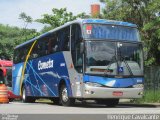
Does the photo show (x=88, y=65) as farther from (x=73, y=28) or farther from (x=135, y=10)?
(x=135, y=10)

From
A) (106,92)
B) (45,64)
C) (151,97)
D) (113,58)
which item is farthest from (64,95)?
(151,97)

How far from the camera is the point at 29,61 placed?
1150 inches

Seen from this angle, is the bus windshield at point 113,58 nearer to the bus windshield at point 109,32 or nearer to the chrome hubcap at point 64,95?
the bus windshield at point 109,32

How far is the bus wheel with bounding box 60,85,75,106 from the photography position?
2212 centimetres

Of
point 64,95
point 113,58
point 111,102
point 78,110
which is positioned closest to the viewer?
point 78,110

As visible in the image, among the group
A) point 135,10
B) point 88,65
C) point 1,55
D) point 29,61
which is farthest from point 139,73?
point 1,55

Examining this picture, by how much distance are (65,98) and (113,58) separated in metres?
3.31

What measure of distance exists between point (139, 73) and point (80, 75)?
8.64 ft

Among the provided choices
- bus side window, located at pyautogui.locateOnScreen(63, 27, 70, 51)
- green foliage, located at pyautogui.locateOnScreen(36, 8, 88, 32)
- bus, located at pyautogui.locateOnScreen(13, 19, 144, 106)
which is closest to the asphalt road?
bus, located at pyautogui.locateOnScreen(13, 19, 144, 106)

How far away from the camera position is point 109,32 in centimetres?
2130

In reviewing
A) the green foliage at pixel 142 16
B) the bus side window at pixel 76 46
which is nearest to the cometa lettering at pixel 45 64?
the bus side window at pixel 76 46

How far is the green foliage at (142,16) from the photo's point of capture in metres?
32.8

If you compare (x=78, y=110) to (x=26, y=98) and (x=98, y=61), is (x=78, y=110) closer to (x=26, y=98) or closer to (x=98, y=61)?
(x=98, y=61)

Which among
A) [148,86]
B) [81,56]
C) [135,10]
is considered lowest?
[148,86]
